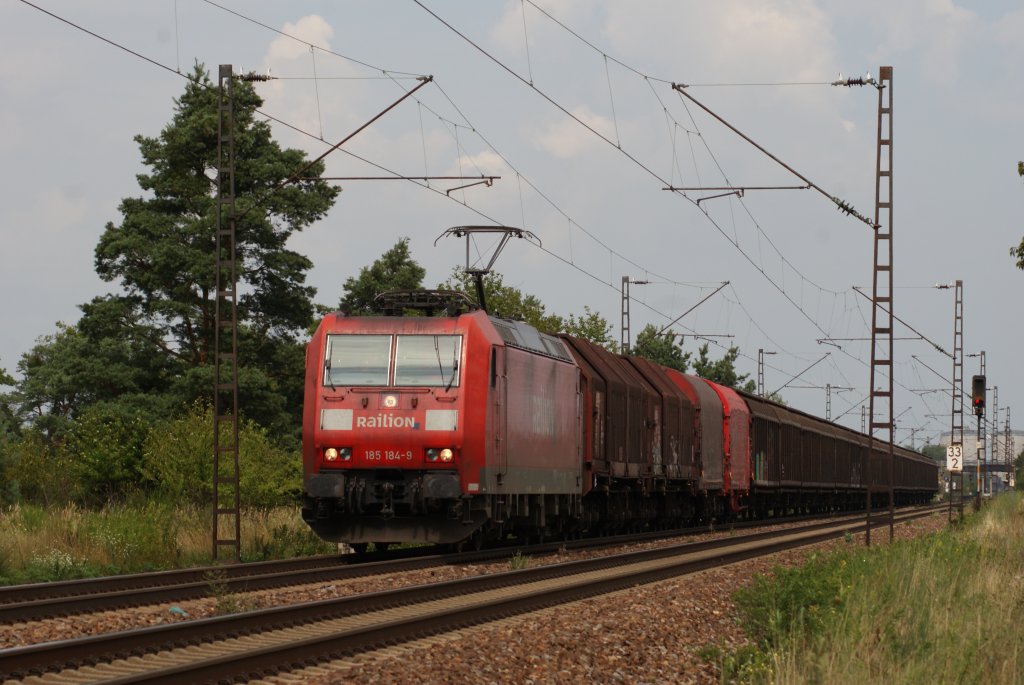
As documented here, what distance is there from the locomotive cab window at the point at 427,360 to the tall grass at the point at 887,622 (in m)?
5.99

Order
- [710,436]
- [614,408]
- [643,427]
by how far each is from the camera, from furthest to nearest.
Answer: [710,436], [643,427], [614,408]

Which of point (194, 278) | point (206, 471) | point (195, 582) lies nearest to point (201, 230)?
point (194, 278)

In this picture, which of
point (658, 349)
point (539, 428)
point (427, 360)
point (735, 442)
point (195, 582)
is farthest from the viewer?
point (658, 349)

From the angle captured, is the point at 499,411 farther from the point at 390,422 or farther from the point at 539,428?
the point at 539,428


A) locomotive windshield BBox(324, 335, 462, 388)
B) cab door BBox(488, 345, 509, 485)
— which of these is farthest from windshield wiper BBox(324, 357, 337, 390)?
cab door BBox(488, 345, 509, 485)

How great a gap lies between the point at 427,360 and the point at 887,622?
1050cm

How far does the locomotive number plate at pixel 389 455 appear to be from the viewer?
2077cm

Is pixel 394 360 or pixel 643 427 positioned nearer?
pixel 394 360

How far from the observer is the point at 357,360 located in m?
21.3

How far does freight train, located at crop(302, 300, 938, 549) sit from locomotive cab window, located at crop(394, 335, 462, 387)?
1cm

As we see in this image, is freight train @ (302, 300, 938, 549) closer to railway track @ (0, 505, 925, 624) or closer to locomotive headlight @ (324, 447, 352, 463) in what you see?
locomotive headlight @ (324, 447, 352, 463)

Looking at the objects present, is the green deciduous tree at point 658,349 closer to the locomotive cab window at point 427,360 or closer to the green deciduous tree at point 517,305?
the green deciduous tree at point 517,305

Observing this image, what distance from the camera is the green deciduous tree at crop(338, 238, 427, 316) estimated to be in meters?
58.8

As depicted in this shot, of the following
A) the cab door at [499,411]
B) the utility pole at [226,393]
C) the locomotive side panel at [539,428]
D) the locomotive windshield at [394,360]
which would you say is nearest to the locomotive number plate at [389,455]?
the locomotive windshield at [394,360]
